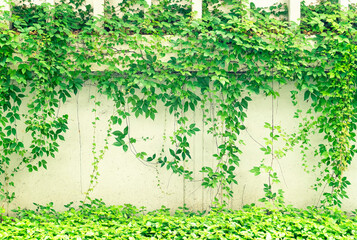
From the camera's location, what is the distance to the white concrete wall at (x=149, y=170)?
4465 mm

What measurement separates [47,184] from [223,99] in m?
2.59

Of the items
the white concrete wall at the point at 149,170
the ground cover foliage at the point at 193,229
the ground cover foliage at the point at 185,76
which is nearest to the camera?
the ground cover foliage at the point at 193,229

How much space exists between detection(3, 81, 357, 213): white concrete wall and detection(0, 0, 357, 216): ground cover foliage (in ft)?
0.34

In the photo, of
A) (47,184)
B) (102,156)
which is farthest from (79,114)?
(47,184)

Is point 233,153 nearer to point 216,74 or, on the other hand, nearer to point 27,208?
point 216,74

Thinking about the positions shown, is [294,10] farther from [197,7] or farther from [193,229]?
[193,229]

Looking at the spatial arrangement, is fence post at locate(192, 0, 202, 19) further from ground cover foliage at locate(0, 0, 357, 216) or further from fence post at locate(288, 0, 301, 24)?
fence post at locate(288, 0, 301, 24)

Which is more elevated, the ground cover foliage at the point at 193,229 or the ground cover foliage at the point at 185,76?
the ground cover foliage at the point at 185,76

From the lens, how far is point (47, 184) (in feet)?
14.7

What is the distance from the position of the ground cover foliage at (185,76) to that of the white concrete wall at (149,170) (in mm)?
105

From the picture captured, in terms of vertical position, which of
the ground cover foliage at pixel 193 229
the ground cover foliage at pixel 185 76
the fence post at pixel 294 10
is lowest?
the ground cover foliage at pixel 193 229

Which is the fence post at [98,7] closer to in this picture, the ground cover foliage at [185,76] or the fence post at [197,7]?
the ground cover foliage at [185,76]

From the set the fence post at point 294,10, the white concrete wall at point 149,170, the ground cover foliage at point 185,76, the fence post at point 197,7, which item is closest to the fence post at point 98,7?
the ground cover foliage at point 185,76

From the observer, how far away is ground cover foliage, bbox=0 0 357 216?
156 inches
